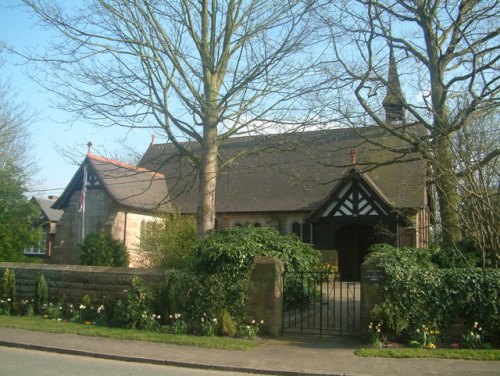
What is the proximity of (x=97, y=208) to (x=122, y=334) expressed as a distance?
19.9 metres

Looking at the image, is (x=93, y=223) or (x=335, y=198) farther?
(x=93, y=223)

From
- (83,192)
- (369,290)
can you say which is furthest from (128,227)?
(369,290)

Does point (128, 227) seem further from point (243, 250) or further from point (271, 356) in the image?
point (271, 356)

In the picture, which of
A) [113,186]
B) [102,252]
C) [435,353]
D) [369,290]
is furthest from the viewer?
[113,186]

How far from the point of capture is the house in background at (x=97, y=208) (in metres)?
29.5

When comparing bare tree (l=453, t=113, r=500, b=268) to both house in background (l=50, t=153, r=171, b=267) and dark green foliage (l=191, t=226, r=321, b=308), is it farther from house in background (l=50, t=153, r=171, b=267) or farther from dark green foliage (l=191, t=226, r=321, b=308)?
house in background (l=50, t=153, r=171, b=267)

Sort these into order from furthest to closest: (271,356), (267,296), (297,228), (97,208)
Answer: (97,208), (297,228), (267,296), (271,356)

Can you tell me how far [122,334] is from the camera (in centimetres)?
1201

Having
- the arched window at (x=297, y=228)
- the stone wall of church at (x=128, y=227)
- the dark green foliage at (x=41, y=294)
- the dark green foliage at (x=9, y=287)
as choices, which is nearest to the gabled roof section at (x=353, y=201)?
the arched window at (x=297, y=228)

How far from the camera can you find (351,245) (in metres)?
29.2

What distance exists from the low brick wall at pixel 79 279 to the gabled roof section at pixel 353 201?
1385cm

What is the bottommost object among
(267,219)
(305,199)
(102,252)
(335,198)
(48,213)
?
(102,252)

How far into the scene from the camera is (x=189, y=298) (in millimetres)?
12500

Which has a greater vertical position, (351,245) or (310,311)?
(351,245)
